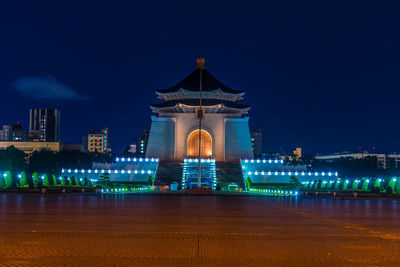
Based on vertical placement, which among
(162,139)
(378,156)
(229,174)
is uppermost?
(378,156)

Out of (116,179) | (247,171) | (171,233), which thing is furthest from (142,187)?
(171,233)

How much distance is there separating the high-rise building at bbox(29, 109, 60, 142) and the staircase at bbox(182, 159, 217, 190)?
13160 cm

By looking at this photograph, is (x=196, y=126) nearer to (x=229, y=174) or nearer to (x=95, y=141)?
(x=229, y=174)

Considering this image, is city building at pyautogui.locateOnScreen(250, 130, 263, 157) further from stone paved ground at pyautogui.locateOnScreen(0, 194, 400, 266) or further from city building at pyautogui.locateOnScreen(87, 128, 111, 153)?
stone paved ground at pyautogui.locateOnScreen(0, 194, 400, 266)

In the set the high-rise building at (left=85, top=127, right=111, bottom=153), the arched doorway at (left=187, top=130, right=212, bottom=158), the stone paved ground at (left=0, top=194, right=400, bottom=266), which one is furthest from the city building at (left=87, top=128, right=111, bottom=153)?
the stone paved ground at (left=0, top=194, right=400, bottom=266)

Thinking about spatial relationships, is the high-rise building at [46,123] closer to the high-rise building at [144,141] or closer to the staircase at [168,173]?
the high-rise building at [144,141]

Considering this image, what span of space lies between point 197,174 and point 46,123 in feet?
453

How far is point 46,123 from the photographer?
573 ft

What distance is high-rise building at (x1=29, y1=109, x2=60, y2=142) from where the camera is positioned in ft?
568

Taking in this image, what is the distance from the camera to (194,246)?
8102mm

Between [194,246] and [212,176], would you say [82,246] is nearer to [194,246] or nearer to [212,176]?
[194,246]

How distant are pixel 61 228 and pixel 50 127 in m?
172

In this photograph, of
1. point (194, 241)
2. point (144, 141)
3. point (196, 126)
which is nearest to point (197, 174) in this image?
point (196, 126)

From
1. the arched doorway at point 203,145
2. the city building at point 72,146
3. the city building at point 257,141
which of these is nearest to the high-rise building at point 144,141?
the city building at point 72,146
